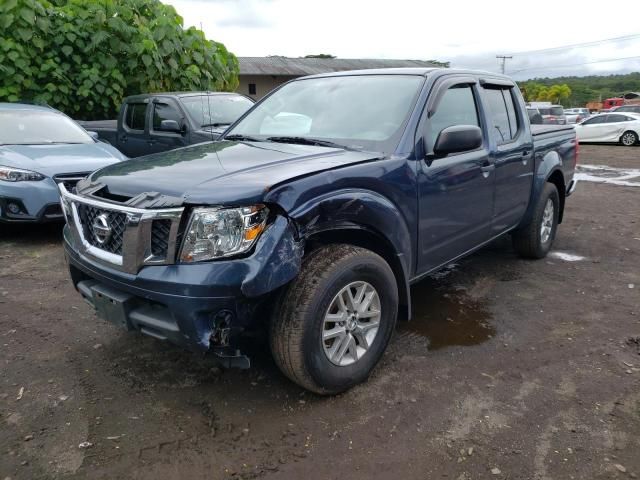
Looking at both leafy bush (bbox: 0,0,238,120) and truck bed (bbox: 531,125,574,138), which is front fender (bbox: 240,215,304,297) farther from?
leafy bush (bbox: 0,0,238,120)

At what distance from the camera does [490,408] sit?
2771 mm

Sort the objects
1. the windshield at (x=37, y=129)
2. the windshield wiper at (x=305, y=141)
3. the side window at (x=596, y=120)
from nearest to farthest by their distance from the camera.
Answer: the windshield wiper at (x=305, y=141) < the windshield at (x=37, y=129) < the side window at (x=596, y=120)

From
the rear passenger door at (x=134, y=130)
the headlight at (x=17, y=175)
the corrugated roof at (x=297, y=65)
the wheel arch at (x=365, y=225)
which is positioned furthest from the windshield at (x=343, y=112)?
the corrugated roof at (x=297, y=65)

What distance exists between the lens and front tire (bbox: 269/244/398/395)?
2.52 m

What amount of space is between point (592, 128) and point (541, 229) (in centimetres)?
1864

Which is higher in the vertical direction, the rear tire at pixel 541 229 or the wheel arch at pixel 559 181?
the wheel arch at pixel 559 181

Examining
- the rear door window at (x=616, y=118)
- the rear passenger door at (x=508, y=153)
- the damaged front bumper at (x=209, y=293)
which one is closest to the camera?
the damaged front bumper at (x=209, y=293)

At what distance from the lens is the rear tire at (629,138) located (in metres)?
19.8

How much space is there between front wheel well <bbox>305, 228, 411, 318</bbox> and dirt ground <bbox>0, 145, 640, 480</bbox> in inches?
17.9

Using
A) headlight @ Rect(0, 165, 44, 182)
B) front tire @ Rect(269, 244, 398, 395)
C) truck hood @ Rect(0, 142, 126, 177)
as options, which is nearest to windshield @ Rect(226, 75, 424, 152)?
front tire @ Rect(269, 244, 398, 395)

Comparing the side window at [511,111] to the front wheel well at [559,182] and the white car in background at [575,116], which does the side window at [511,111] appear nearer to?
the front wheel well at [559,182]

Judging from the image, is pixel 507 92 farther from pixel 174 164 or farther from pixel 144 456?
pixel 144 456

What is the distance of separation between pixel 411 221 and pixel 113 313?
1.78m

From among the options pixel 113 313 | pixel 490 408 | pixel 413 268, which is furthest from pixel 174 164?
pixel 490 408
